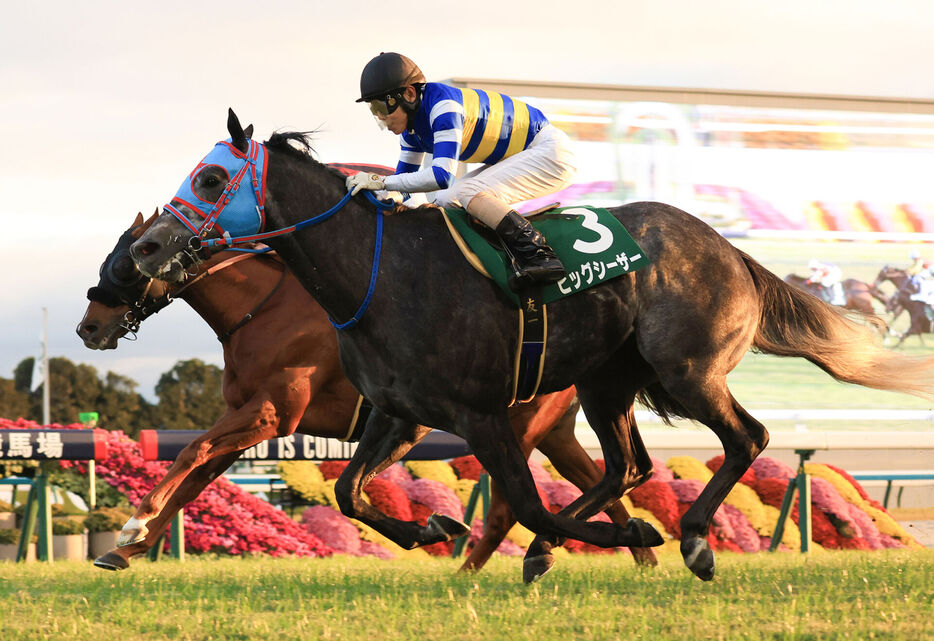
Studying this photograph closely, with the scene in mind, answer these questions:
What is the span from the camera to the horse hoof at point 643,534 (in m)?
4.58

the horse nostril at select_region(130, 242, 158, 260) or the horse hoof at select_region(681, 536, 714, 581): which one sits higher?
the horse nostril at select_region(130, 242, 158, 260)

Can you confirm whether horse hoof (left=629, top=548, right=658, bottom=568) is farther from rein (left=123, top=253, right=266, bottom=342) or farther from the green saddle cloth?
rein (left=123, top=253, right=266, bottom=342)

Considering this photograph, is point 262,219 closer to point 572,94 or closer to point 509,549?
point 509,549

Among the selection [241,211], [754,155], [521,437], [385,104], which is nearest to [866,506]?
[754,155]

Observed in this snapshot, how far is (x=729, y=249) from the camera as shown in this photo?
16.9 feet

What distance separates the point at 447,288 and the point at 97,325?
241 centimetres

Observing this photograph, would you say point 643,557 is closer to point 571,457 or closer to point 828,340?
point 571,457

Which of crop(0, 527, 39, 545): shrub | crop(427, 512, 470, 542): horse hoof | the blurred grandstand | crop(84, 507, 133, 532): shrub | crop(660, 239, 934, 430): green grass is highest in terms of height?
the blurred grandstand

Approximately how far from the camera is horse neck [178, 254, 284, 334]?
611 cm

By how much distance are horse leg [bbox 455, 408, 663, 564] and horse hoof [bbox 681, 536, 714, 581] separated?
0.34 m

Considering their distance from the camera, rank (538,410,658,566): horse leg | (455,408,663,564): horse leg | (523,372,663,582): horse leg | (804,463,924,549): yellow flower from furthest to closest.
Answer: (804,463,924,549): yellow flower
(538,410,658,566): horse leg
(523,372,663,582): horse leg
(455,408,663,564): horse leg

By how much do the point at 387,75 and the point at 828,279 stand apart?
878 cm

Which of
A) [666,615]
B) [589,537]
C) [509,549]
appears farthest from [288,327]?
[509,549]

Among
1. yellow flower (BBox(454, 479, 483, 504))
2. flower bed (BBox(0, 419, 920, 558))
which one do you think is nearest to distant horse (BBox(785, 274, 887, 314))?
flower bed (BBox(0, 419, 920, 558))
